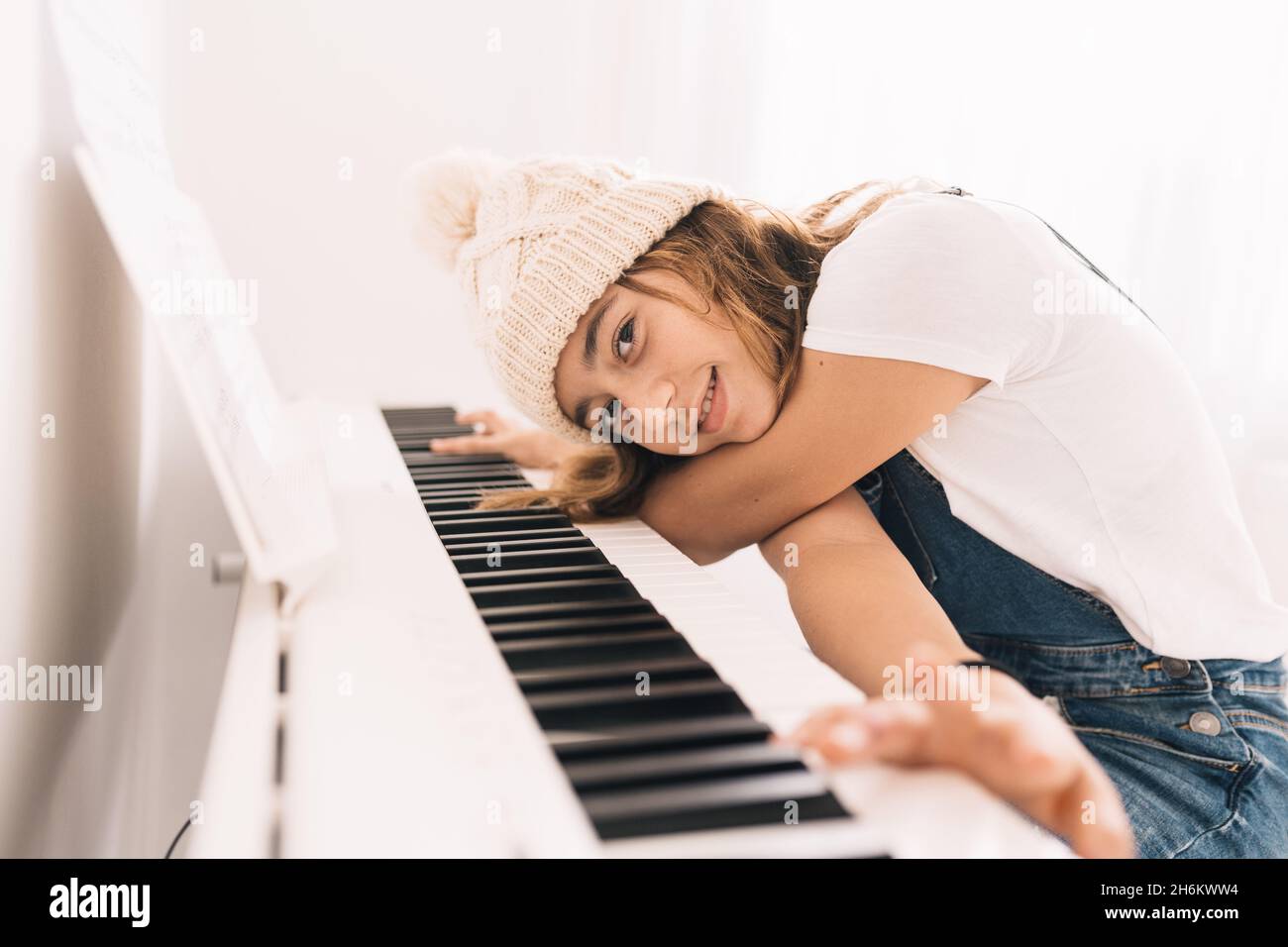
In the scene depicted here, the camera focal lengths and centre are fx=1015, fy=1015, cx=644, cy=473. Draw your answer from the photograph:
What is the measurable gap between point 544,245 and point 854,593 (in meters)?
0.60

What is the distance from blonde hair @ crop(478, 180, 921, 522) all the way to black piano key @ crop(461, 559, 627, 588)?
0.25m

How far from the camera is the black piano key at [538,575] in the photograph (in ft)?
3.05

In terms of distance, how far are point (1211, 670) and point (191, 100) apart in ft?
7.22

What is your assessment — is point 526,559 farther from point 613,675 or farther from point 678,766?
point 678,766

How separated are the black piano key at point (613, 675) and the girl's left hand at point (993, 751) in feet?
0.41

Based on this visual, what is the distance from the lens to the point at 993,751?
1.86ft

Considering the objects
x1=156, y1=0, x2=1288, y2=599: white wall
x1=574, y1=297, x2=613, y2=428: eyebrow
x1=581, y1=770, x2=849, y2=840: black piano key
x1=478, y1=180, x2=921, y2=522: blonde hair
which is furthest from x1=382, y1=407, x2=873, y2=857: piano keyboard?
x1=156, y1=0, x2=1288, y2=599: white wall

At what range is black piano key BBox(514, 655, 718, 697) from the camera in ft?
2.22

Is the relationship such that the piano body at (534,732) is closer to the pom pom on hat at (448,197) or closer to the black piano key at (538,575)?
the black piano key at (538,575)

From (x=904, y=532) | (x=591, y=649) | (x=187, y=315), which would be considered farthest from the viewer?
(x=904, y=532)

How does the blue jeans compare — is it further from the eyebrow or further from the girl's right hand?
the girl's right hand

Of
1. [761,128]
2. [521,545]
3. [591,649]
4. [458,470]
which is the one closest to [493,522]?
[521,545]

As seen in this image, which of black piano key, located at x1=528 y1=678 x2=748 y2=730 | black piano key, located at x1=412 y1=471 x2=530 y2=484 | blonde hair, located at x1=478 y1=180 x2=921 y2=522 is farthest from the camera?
black piano key, located at x1=412 y1=471 x2=530 y2=484
